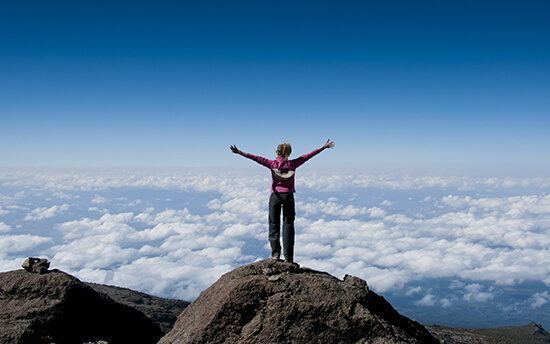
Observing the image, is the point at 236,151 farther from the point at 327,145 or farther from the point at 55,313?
the point at 55,313

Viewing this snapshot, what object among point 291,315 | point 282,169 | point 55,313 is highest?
point 282,169

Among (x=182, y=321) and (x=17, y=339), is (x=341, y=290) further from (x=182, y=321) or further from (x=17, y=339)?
(x=17, y=339)

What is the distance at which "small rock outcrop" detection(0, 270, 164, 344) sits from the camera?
33.8 ft

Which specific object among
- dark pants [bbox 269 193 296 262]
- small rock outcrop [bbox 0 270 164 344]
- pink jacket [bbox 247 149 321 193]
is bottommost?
small rock outcrop [bbox 0 270 164 344]

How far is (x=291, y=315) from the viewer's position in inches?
336

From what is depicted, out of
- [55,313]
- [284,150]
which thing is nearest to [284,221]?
[284,150]

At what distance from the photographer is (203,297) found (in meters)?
10.5

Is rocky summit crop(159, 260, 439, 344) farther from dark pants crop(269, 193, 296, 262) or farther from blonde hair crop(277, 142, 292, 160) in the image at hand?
blonde hair crop(277, 142, 292, 160)

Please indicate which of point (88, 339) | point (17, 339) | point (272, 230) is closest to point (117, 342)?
point (88, 339)

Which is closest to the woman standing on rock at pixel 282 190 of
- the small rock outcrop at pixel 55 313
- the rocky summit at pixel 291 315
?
the rocky summit at pixel 291 315

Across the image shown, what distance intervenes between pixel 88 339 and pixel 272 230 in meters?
7.82

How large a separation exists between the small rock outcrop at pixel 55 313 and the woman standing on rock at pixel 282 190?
292 inches

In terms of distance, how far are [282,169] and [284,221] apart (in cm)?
187

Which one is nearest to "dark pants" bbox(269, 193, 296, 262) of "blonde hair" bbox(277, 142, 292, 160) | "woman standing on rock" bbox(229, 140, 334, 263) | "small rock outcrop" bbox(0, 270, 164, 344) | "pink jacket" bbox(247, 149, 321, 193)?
"woman standing on rock" bbox(229, 140, 334, 263)
